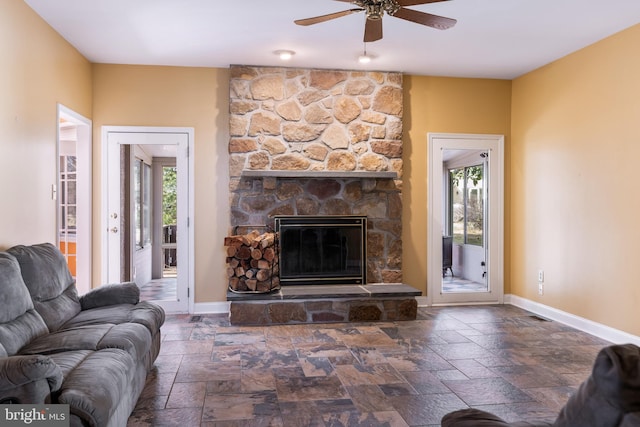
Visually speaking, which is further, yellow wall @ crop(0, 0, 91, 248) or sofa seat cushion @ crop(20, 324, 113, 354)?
yellow wall @ crop(0, 0, 91, 248)

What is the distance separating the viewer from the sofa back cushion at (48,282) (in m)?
2.96

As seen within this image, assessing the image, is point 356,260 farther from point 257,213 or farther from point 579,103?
point 579,103

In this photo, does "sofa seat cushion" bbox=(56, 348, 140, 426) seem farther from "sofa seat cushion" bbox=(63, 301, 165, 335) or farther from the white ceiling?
the white ceiling

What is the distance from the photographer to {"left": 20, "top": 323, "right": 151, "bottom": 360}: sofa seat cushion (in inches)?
99.3

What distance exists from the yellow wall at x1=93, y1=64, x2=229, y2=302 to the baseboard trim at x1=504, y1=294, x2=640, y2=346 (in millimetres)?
3442

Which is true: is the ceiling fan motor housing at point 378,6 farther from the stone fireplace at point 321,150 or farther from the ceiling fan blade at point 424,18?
the stone fireplace at point 321,150

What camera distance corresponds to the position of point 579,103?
466 cm

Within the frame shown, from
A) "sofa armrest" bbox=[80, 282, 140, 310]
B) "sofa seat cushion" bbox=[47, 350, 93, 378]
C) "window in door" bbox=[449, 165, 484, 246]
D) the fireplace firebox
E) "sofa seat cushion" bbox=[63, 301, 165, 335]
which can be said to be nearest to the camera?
"sofa seat cushion" bbox=[47, 350, 93, 378]

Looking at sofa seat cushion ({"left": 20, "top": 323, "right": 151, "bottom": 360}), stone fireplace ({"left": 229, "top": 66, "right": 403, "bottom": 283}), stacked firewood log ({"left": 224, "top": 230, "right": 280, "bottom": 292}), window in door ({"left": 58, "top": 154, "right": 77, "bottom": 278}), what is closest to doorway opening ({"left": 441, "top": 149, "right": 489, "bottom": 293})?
stone fireplace ({"left": 229, "top": 66, "right": 403, "bottom": 283})

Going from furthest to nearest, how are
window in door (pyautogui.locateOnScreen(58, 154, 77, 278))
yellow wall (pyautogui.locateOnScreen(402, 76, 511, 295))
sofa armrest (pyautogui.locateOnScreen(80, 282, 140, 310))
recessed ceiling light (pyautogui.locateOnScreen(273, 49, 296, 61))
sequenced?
window in door (pyautogui.locateOnScreen(58, 154, 77, 278)) < yellow wall (pyautogui.locateOnScreen(402, 76, 511, 295)) < recessed ceiling light (pyautogui.locateOnScreen(273, 49, 296, 61)) < sofa armrest (pyautogui.locateOnScreen(80, 282, 140, 310))

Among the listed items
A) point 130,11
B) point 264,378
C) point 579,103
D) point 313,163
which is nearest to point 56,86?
point 130,11

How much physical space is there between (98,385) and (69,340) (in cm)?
65

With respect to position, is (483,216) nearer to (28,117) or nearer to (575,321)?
(575,321)

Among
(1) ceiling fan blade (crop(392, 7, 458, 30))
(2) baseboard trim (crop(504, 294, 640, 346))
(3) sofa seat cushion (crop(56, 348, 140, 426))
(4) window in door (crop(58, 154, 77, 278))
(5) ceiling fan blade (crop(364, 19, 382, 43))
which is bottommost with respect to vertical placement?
(2) baseboard trim (crop(504, 294, 640, 346))
